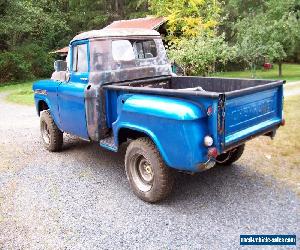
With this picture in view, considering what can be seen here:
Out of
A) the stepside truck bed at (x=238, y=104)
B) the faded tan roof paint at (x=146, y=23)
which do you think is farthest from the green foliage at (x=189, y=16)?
the stepside truck bed at (x=238, y=104)

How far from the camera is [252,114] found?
4.76 m

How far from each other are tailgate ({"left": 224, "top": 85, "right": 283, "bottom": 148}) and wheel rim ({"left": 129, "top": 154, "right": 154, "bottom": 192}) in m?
1.25

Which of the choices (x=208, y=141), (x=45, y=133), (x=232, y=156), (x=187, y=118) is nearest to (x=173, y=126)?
(x=187, y=118)

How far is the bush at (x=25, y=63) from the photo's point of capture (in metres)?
27.8

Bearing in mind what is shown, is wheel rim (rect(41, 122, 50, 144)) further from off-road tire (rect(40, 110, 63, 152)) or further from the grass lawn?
the grass lawn

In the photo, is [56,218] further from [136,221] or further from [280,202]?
[280,202]

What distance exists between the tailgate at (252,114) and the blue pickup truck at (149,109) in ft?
0.04

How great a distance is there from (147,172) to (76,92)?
5.93 feet

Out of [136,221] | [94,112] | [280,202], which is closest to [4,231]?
[136,221]

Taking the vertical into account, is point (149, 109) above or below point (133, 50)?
below

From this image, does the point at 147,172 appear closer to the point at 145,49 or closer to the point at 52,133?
the point at 145,49

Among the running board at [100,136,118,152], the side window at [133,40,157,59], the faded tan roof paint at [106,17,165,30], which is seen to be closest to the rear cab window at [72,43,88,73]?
the side window at [133,40,157,59]

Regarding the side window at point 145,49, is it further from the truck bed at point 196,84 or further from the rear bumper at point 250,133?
the rear bumper at point 250,133

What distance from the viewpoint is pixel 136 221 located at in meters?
4.45
